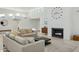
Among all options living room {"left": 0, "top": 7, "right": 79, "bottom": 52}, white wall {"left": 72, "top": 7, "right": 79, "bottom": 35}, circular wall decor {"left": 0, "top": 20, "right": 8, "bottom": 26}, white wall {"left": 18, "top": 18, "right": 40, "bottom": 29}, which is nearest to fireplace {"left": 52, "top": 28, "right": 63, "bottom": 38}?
living room {"left": 0, "top": 7, "right": 79, "bottom": 52}

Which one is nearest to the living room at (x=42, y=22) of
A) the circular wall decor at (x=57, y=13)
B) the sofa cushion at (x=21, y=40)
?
the circular wall decor at (x=57, y=13)

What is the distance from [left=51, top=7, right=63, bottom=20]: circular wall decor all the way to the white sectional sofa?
0.73 m

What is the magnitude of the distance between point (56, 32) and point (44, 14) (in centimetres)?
59

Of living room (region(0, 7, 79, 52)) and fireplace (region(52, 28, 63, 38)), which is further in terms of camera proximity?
fireplace (region(52, 28, 63, 38))

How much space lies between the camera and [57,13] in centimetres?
297

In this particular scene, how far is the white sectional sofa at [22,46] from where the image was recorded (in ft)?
9.21

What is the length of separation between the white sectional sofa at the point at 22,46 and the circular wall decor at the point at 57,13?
0.73 meters

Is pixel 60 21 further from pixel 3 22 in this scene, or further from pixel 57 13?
pixel 3 22

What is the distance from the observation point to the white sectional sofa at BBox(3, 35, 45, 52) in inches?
111

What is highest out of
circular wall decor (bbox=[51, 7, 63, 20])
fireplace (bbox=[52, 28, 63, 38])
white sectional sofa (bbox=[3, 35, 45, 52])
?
circular wall decor (bbox=[51, 7, 63, 20])

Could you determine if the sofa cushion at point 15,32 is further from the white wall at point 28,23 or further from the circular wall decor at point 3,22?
the circular wall decor at point 3,22

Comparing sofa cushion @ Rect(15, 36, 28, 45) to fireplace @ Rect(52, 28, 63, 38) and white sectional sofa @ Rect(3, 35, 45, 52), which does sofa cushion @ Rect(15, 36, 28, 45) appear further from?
fireplace @ Rect(52, 28, 63, 38)

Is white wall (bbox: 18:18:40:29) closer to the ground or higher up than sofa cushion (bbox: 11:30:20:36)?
higher up

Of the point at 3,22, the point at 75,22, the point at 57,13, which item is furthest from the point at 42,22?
the point at 3,22
